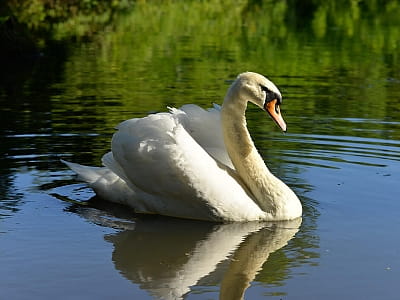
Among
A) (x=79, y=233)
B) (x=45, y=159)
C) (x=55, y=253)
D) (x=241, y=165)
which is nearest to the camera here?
(x=55, y=253)

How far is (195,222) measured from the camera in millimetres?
9156

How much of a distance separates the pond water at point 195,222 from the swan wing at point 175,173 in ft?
0.52

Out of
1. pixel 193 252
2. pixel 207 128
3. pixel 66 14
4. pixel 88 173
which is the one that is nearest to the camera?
pixel 193 252

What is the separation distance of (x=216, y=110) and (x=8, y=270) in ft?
10.6

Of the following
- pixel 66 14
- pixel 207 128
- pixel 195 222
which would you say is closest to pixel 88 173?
pixel 207 128

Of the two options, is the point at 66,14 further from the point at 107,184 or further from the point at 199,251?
the point at 199,251

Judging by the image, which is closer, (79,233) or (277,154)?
(79,233)

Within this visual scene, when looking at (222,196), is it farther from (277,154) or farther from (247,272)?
(277,154)

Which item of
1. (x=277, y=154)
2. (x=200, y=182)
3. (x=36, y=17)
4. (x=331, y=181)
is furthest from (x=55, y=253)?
(x=36, y=17)

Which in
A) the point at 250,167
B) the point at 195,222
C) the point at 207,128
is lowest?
the point at 195,222

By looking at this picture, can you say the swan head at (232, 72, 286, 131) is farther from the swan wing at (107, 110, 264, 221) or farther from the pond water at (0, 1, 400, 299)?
the pond water at (0, 1, 400, 299)

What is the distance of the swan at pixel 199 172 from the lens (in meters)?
8.88

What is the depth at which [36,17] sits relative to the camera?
118 ft

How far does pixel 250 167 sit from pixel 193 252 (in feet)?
4.96
